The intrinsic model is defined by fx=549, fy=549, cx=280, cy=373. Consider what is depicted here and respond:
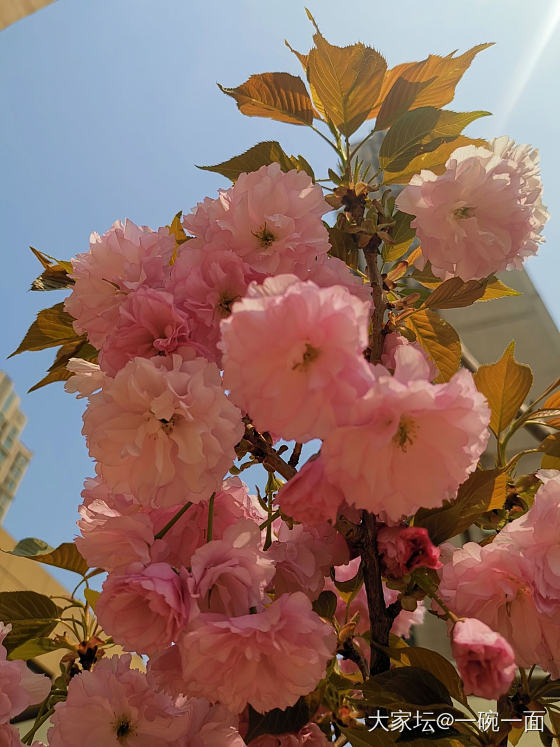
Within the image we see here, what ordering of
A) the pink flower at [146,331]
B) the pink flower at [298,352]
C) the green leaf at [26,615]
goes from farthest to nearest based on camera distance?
the green leaf at [26,615]
the pink flower at [146,331]
the pink flower at [298,352]

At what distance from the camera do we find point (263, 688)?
0.33m

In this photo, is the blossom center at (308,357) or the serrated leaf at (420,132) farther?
the serrated leaf at (420,132)

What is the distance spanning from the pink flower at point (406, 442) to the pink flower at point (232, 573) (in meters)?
0.09

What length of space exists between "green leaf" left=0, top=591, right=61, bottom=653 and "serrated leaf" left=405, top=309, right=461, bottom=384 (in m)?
0.48

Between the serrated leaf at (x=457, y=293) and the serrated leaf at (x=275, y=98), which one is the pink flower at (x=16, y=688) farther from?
the serrated leaf at (x=275, y=98)

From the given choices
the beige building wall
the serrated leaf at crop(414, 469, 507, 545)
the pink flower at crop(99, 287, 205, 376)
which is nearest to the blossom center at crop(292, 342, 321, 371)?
the pink flower at crop(99, 287, 205, 376)

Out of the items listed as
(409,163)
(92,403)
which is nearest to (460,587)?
(92,403)

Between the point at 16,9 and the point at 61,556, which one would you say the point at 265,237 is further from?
the point at 16,9

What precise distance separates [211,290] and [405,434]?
0.17 meters

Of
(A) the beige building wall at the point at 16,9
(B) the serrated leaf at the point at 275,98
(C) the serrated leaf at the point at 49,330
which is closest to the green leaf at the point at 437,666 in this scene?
(C) the serrated leaf at the point at 49,330

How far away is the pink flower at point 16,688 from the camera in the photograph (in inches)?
17.2

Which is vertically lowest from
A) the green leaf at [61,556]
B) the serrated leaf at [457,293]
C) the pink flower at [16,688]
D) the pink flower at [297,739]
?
the pink flower at [16,688]

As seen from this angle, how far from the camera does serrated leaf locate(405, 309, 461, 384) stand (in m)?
0.54

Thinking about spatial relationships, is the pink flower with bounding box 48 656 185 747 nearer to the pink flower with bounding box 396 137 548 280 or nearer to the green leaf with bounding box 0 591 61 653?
the green leaf with bounding box 0 591 61 653
